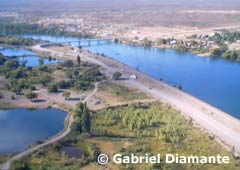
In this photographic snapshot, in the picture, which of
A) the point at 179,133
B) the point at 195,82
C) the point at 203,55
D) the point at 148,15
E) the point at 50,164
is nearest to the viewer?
the point at 50,164

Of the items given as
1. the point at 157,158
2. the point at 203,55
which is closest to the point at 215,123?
the point at 157,158

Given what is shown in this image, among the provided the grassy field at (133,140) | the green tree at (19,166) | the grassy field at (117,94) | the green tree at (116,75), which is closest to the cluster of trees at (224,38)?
the green tree at (116,75)

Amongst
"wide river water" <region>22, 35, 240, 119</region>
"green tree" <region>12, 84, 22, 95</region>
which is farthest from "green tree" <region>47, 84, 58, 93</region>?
"wide river water" <region>22, 35, 240, 119</region>

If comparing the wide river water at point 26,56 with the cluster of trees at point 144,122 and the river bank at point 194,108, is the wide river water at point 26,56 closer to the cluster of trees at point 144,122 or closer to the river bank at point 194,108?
the river bank at point 194,108

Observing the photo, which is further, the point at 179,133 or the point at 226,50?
the point at 226,50

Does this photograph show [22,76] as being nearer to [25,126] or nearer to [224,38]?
[25,126]

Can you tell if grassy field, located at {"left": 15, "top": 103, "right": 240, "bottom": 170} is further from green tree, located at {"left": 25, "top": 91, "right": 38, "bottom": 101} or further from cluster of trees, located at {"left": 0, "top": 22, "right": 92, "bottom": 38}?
cluster of trees, located at {"left": 0, "top": 22, "right": 92, "bottom": 38}

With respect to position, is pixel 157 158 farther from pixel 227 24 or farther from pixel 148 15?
pixel 148 15
